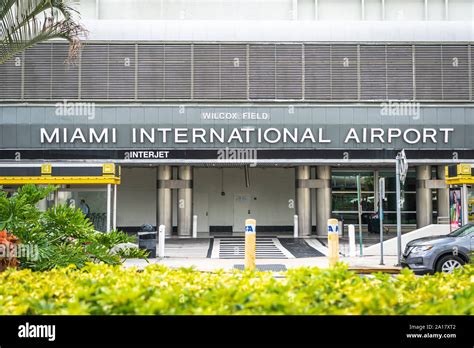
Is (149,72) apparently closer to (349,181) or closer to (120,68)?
(120,68)

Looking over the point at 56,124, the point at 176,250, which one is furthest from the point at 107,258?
the point at 56,124

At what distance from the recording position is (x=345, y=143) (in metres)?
28.4

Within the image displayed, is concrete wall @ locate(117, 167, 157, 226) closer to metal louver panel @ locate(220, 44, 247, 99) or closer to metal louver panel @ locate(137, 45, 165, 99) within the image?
metal louver panel @ locate(137, 45, 165, 99)

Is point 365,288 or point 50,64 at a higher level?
point 50,64

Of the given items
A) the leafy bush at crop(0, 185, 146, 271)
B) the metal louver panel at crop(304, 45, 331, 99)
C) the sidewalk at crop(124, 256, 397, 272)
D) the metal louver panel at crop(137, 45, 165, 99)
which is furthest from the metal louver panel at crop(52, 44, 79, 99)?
the leafy bush at crop(0, 185, 146, 271)

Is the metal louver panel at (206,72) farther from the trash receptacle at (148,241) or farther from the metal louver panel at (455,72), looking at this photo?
the metal louver panel at (455,72)

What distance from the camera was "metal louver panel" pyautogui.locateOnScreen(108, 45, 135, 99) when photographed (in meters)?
28.3

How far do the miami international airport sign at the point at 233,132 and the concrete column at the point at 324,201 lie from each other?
5.02 ft

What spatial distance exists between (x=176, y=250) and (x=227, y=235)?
316 inches

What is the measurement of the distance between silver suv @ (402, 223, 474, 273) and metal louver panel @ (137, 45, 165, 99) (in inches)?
680

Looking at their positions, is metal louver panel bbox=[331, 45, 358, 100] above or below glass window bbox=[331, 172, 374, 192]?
above

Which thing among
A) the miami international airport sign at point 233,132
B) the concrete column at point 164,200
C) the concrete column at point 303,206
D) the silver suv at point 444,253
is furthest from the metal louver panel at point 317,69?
the silver suv at point 444,253

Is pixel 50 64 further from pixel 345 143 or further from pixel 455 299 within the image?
pixel 455 299

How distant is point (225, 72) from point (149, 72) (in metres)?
3.79
